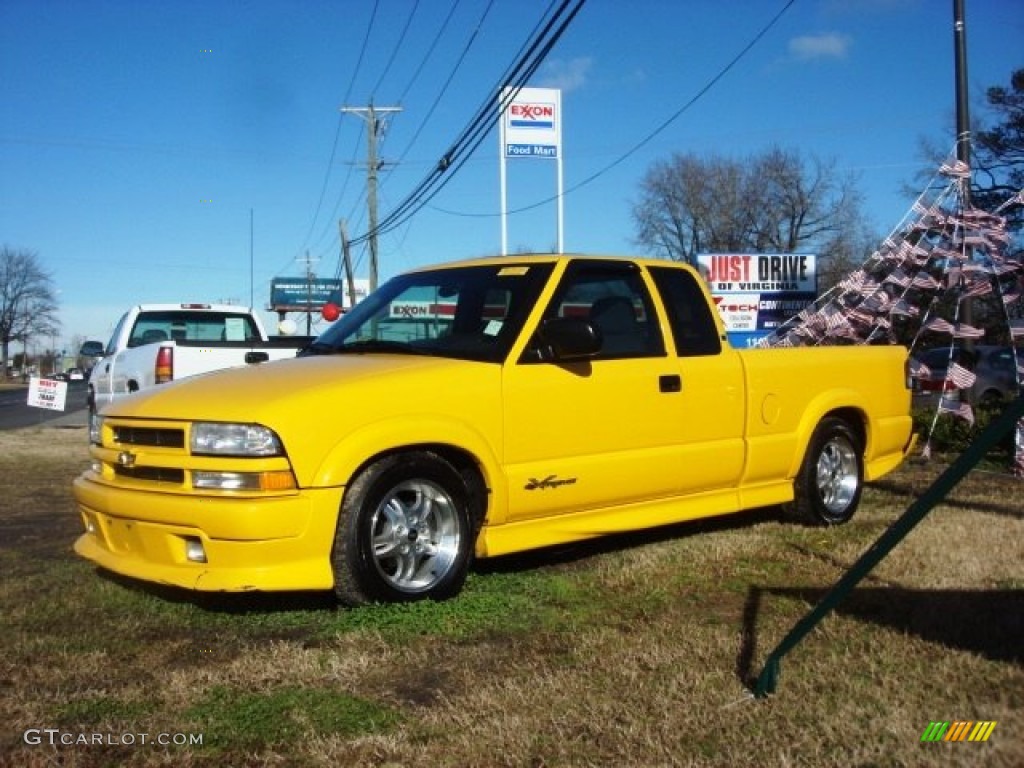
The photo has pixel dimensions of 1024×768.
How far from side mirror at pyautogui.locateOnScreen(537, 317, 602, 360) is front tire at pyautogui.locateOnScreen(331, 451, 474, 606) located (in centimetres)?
86

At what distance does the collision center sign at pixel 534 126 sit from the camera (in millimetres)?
31828

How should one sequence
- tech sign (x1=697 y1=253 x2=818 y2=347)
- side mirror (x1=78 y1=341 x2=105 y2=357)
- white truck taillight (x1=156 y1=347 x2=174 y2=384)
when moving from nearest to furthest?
1. white truck taillight (x1=156 y1=347 x2=174 y2=384)
2. side mirror (x1=78 y1=341 x2=105 y2=357)
3. tech sign (x1=697 y1=253 x2=818 y2=347)

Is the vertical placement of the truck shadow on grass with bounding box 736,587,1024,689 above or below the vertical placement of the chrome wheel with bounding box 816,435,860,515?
below

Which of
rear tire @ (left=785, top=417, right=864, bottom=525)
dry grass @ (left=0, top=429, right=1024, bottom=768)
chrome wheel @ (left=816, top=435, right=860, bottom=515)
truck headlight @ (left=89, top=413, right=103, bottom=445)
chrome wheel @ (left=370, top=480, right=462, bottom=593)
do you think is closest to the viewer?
dry grass @ (left=0, top=429, right=1024, bottom=768)

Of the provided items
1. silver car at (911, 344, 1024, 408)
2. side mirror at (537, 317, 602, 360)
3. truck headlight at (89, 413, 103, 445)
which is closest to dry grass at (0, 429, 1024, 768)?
truck headlight at (89, 413, 103, 445)

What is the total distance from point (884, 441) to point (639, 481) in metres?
2.72

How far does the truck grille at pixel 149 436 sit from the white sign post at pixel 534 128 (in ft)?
90.3

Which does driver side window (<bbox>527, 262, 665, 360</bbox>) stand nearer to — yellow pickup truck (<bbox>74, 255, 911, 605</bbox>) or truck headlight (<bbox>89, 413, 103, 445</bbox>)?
yellow pickup truck (<bbox>74, 255, 911, 605</bbox>)

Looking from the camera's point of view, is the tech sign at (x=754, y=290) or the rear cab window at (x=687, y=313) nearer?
the rear cab window at (x=687, y=313)

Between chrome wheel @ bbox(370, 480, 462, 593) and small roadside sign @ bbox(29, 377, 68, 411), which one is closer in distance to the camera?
chrome wheel @ bbox(370, 480, 462, 593)

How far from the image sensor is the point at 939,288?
9727 mm

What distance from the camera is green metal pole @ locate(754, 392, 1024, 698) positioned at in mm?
2855

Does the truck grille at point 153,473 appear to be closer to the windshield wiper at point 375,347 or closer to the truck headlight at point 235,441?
the truck headlight at point 235,441

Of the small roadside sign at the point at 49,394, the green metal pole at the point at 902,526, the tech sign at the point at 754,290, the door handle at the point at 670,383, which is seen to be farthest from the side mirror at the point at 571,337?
the small roadside sign at the point at 49,394
